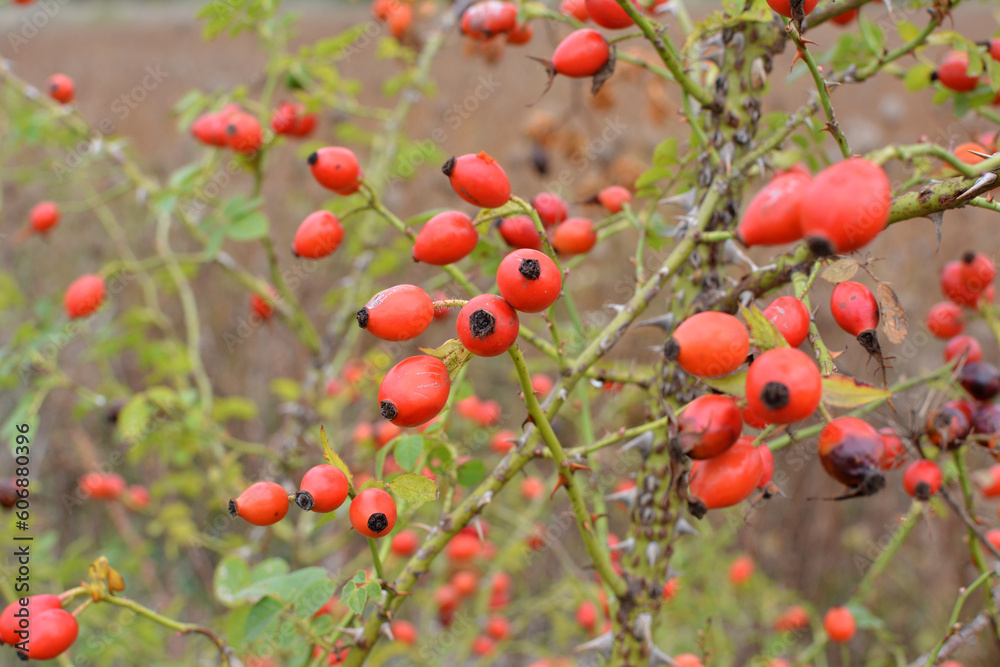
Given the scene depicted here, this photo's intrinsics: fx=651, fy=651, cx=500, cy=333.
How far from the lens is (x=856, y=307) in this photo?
0.92 metres

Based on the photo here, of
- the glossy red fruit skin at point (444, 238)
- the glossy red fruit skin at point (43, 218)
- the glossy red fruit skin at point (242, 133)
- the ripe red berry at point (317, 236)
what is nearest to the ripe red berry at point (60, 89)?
the glossy red fruit skin at point (43, 218)

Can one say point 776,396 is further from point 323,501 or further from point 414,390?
point 323,501

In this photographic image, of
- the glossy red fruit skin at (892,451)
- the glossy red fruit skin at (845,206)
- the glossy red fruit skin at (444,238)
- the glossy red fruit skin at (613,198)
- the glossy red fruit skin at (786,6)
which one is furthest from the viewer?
the glossy red fruit skin at (613,198)

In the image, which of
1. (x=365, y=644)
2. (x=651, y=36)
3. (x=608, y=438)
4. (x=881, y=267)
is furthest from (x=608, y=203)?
(x=881, y=267)

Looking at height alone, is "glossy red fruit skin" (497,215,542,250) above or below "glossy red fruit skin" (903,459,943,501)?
above

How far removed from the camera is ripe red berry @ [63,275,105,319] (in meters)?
2.00

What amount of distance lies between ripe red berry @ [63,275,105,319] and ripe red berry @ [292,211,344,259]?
1.17 meters

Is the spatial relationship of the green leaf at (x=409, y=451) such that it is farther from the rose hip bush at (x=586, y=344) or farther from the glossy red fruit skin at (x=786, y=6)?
the glossy red fruit skin at (x=786, y=6)

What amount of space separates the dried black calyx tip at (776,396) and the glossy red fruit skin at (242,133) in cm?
149

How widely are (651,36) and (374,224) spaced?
1.72m

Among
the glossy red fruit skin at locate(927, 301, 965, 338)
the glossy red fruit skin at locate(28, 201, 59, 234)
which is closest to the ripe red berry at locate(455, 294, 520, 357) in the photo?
the glossy red fruit skin at locate(927, 301, 965, 338)

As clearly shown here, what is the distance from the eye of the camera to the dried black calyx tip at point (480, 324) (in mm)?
764

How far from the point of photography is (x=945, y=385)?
4.65 feet

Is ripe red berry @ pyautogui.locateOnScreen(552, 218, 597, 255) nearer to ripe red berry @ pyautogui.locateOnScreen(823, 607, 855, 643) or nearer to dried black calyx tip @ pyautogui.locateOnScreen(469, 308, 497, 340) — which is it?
dried black calyx tip @ pyautogui.locateOnScreen(469, 308, 497, 340)
